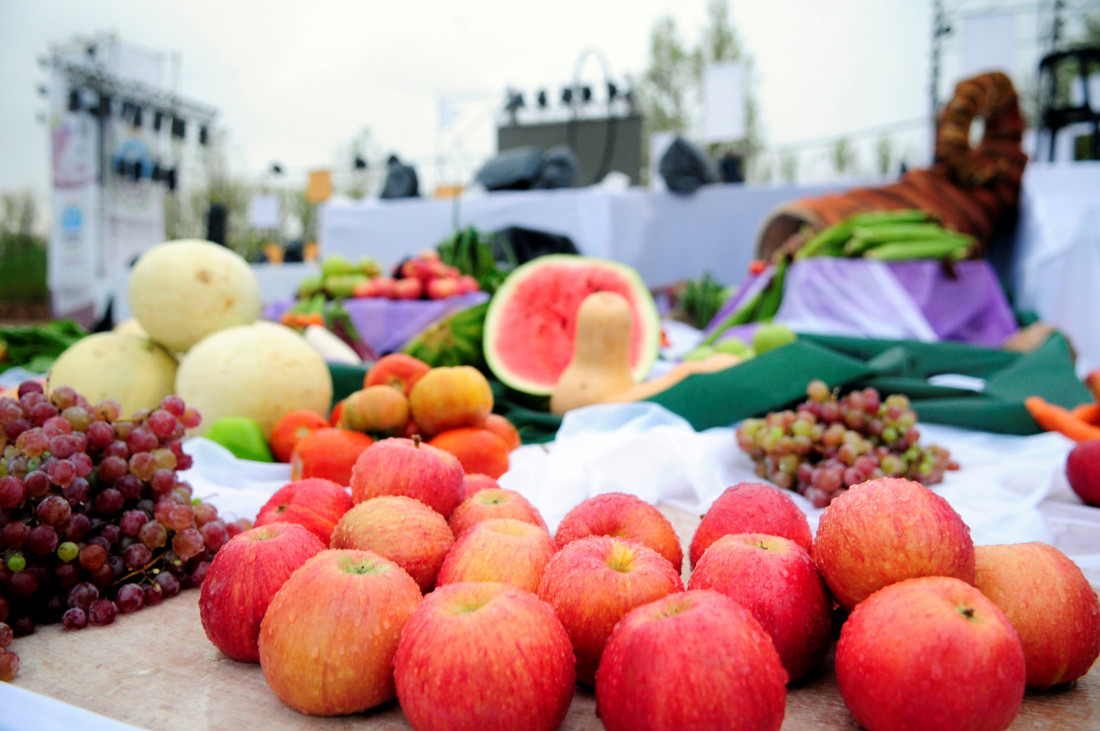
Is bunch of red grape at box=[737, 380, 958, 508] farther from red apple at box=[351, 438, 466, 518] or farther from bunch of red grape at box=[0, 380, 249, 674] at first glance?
bunch of red grape at box=[0, 380, 249, 674]

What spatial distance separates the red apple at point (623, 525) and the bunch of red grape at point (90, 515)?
60 cm

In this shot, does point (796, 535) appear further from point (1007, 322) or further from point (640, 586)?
point (1007, 322)

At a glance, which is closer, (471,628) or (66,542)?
(471,628)

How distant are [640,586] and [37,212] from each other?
22407 mm

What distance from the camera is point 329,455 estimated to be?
1.50 m

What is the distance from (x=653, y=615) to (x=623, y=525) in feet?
0.95

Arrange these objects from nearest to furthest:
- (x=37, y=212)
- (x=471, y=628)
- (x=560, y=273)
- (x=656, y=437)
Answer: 1. (x=471, y=628)
2. (x=656, y=437)
3. (x=560, y=273)
4. (x=37, y=212)

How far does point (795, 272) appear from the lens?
12.3 ft

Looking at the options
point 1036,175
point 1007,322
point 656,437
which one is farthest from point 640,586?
point 1036,175

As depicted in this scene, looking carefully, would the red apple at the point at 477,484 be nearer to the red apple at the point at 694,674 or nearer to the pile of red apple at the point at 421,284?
the red apple at the point at 694,674

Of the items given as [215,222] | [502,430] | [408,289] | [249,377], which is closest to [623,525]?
[502,430]

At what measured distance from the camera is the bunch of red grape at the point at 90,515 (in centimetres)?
95

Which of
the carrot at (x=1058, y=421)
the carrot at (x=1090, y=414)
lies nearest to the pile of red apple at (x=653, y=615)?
the carrot at (x=1058, y=421)

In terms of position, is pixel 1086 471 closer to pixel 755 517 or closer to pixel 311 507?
pixel 755 517
